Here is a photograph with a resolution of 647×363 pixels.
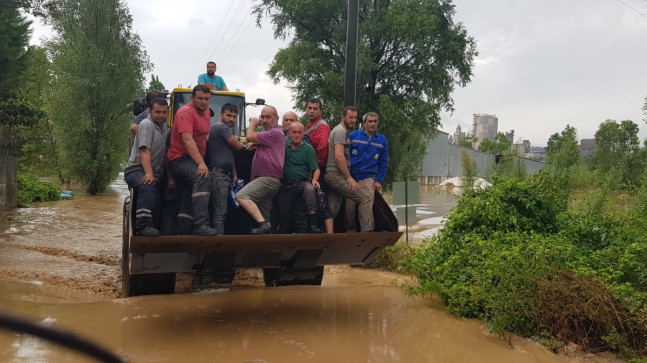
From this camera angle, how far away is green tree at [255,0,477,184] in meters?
20.1

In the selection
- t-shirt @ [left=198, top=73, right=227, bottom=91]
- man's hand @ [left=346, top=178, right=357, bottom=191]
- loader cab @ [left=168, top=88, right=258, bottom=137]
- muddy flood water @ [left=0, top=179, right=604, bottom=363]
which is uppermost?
t-shirt @ [left=198, top=73, right=227, bottom=91]

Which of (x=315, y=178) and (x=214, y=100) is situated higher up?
(x=214, y=100)

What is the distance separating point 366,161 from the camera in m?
6.23

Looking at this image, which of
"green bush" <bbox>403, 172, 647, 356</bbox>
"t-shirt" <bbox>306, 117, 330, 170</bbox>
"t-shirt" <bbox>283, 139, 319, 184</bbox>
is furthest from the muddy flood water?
"t-shirt" <bbox>306, 117, 330, 170</bbox>

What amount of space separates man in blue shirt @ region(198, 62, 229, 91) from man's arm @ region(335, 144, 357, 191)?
18.2 feet

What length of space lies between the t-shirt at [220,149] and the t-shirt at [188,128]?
10cm

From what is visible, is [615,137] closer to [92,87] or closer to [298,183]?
[92,87]

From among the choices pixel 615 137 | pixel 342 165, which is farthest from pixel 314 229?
pixel 615 137

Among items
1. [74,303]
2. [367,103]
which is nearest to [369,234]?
[74,303]

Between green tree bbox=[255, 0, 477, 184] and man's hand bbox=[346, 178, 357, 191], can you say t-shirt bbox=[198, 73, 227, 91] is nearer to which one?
man's hand bbox=[346, 178, 357, 191]

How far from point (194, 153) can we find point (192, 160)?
15 cm

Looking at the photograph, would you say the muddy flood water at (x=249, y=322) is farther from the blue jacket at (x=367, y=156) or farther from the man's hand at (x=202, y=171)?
the blue jacket at (x=367, y=156)

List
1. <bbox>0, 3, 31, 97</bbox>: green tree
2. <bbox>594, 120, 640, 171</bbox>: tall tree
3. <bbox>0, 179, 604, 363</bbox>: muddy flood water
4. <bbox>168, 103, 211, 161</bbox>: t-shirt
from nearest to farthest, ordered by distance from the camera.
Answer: <bbox>0, 179, 604, 363</bbox>: muddy flood water → <bbox>168, 103, 211, 161</bbox>: t-shirt → <bbox>0, 3, 31, 97</bbox>: green tree → <bbox>594, 120, 640, 171</bbox>: tall tree

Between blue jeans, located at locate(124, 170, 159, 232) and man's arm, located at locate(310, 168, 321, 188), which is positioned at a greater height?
man's arm, located at locate(310, 168, 321, 188)
